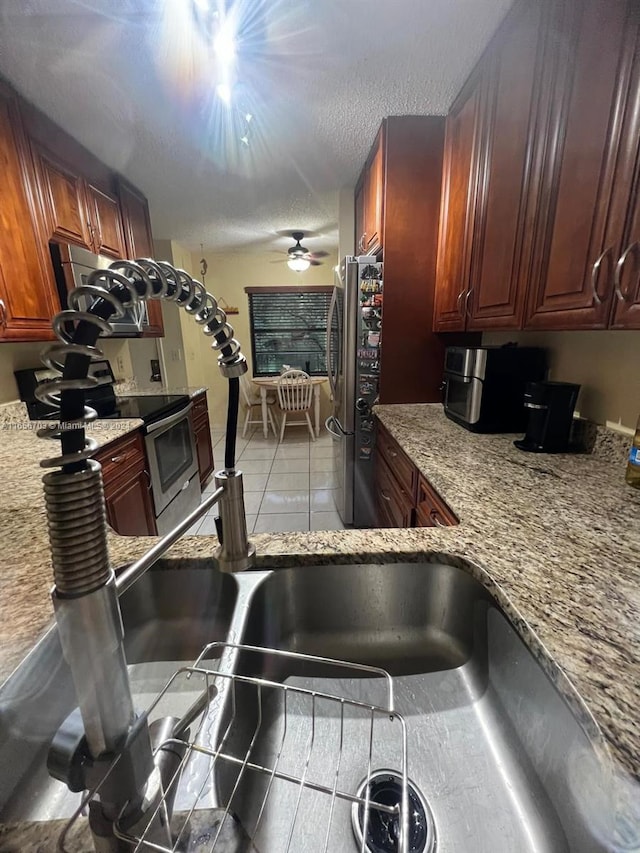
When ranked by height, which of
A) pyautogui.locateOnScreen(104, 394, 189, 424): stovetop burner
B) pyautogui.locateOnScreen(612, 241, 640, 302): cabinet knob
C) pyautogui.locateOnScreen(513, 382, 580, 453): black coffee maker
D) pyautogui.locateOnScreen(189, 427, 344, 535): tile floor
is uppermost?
pyautogui.locateOnScreen(612, 241, 640, 302): cabinet knob

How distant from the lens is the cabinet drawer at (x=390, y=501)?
1598mm

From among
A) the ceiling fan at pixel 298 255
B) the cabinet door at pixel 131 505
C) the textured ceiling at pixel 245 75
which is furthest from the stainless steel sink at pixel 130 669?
the ceiling fan at pixel 298 255

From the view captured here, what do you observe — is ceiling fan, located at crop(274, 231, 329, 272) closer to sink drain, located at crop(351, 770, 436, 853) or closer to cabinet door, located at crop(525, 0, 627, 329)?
cabinet door, located at crop(525, 0, 627, 329)

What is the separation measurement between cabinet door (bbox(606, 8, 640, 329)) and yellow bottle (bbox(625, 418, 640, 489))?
1.10 ft

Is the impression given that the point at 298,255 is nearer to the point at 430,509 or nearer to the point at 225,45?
the point at 225,45

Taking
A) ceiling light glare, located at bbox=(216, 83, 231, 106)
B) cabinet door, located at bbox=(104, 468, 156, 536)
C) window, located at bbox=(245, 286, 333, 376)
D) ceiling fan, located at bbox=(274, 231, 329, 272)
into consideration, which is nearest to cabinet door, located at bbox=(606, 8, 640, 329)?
ceiling light glare, located at bbox=(216, 83, 231, 106)

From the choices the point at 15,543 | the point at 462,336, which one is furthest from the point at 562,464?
the point at 15,543

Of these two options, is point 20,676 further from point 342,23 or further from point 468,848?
point 342,23

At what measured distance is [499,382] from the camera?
1549mm

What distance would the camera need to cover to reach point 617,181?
2.91ft

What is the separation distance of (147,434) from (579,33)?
2.33 m

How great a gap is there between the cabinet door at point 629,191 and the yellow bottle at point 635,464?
34cm

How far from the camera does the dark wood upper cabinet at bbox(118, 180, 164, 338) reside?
2.71 meters

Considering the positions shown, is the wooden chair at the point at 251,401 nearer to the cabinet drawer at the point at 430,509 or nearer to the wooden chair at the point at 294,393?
the wooden chair at the point at 294,393
